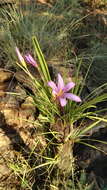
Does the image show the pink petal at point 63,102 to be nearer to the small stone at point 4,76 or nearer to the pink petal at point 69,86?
the pink petal at point 69,86

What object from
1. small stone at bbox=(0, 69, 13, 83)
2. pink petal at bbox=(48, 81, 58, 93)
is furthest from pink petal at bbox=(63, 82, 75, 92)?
small stone at bbox=(0, 69, 13, 83)

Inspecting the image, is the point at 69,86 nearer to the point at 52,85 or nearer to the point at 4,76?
the point at 52,85

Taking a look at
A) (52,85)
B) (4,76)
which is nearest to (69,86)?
(52,85)

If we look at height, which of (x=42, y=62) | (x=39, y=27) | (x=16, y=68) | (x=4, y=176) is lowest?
(x=4, y=176)

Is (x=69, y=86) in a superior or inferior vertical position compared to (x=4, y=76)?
inferior

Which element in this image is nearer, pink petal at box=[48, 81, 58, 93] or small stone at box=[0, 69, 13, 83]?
pink petal at box=[48, 81, 58, 93]

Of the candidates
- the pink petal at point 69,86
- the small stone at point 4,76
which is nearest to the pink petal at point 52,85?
the pink petal at point 69,86

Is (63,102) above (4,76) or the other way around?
the other way around

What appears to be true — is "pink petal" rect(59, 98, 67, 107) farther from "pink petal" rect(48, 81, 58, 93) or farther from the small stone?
the small stone

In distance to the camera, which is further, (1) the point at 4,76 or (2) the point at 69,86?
(1) the point at 4,76

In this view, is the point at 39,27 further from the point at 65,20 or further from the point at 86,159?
the point at 86,159

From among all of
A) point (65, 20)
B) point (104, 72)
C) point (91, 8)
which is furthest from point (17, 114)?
point (91, 8)
